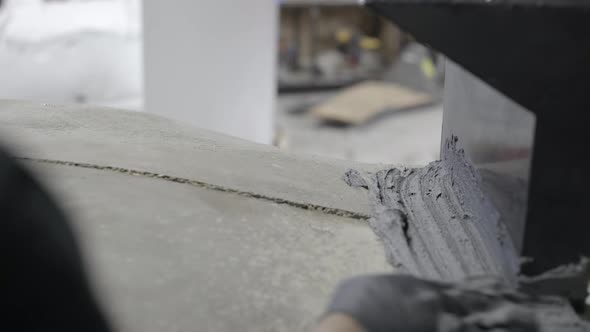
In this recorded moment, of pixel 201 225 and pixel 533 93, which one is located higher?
pixel 533 93

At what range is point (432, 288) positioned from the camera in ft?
2.48

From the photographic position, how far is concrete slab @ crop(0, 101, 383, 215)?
3.34 feet

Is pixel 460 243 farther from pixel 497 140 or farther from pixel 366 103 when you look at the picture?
pixel 366 103

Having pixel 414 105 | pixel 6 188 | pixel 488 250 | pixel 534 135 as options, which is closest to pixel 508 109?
pixel 534 135

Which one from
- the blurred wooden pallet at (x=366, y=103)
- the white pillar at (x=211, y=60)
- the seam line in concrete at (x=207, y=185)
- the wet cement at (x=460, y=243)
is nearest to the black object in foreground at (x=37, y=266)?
the seam line in concrete at (x=207, y=185)

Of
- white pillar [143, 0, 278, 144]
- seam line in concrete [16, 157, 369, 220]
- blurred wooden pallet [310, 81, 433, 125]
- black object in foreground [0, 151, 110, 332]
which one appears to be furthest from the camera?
blurred wooden pallet [310, 81, 433, 125]

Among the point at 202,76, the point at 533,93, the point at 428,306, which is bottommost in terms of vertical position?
the point at 428,306

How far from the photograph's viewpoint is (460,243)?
3.00 ft

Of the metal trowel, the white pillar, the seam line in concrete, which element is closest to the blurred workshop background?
the white pillar

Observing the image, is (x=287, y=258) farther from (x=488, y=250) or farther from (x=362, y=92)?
(x=362, y=92)

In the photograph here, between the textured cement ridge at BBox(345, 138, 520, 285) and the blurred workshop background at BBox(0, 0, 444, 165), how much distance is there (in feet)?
2.65

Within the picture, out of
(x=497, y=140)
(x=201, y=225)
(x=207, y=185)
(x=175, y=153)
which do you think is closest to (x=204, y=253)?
(x=201, y=225)

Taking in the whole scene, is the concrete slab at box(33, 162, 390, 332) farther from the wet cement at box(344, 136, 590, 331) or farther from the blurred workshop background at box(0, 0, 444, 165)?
the blurred workshop background at box(0, 0, 444, 165)

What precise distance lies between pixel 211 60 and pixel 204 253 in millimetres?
2136
